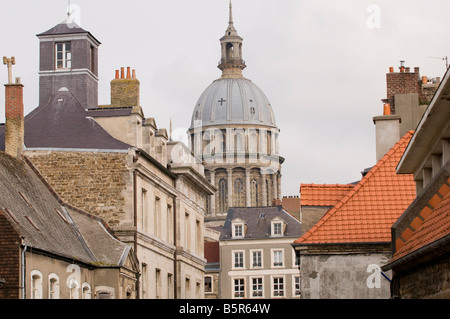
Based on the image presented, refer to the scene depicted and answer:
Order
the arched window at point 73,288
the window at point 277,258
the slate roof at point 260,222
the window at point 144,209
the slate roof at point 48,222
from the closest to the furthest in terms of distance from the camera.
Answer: the slate roof at point 48,222
the arched window at point 73,288
the window at point 144,209
the window at point 277,258
the slate roof at point 260,222

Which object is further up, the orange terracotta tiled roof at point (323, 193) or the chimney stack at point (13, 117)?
the chimney stack at point (13, 117)

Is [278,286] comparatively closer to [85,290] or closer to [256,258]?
[256,258]

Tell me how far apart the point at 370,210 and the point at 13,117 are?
55.8 ft

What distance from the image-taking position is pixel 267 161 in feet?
561

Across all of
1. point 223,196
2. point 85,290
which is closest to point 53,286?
point 85,290

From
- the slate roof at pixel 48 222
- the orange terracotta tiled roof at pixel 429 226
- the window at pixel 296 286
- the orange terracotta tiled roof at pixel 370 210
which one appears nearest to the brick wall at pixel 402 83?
the orange terracotta tiled roof at pixel 370 210

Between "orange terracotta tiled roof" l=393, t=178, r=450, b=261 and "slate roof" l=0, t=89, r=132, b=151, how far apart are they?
24.7 m

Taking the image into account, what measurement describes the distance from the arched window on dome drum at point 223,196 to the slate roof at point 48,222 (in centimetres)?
12530

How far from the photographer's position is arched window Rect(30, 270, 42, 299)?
33872 millimetres

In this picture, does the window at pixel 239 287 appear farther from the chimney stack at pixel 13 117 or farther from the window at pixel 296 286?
the chimney stack at pixel 13 117

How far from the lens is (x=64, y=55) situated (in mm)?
52562

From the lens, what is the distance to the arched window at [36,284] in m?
33.9

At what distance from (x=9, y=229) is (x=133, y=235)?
1329cm

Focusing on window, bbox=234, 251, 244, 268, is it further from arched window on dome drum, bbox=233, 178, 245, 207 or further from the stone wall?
the stone wall
